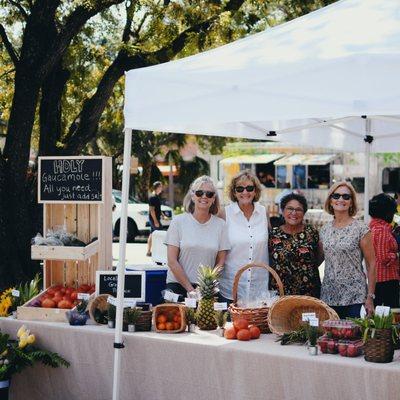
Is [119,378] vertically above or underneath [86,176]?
underneath

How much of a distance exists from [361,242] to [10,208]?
16.5 feet

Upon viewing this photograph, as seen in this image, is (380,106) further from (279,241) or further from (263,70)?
(279,241)

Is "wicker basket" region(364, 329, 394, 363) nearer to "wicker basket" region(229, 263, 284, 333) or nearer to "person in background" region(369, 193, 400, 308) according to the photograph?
"wicker basket" region(229, 263, 284, 333)

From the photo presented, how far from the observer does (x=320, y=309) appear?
4.84m

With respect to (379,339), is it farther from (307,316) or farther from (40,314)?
(40,314)

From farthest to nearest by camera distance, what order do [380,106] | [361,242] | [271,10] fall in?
[271,10] → [361,242] → [380,106]

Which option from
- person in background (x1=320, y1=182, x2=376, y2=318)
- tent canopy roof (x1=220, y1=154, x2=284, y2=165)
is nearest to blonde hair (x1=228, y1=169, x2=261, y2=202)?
person in background (x1=320, y1=182, x2=376, y2=318)

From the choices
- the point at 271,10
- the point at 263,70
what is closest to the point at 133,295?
the point at 263,70

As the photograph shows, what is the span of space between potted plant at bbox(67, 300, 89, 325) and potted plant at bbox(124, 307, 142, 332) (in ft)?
1.30

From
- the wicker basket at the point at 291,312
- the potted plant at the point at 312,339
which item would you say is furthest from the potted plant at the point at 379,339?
the wicker basket at the point at 291,312

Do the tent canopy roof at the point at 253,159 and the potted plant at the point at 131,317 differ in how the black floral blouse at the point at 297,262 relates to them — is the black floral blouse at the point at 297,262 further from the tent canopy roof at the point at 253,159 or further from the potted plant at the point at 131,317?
the tent canopy roof at the point at 253,159

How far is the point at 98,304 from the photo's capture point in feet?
18.0

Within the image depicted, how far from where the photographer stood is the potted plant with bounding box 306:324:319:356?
4.42 meters

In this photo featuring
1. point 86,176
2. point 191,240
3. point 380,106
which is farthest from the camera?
point 86,176
